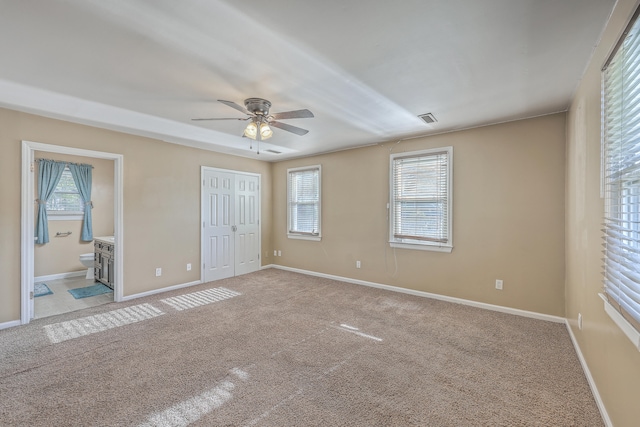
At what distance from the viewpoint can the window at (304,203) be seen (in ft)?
19.1

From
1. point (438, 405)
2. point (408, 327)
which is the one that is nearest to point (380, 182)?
point (408, 327)

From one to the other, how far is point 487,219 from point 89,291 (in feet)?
20.5

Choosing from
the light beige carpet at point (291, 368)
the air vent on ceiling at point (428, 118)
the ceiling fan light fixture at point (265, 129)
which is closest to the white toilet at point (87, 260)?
the light beige carpet at point (291, 368)

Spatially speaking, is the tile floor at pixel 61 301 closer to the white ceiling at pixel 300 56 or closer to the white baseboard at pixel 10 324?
the white baseboard at pixel 10 324

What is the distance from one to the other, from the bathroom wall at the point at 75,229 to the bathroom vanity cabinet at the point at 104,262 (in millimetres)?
827

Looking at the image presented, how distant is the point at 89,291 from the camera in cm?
464

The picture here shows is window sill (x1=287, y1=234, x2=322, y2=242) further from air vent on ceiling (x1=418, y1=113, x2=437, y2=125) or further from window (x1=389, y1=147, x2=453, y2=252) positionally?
air vent on ceiling (x1=418, y1=113, x2=437, y2=125)

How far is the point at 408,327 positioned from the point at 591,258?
181 centimetres

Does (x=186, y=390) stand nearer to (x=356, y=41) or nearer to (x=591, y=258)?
(x=356, y=41)

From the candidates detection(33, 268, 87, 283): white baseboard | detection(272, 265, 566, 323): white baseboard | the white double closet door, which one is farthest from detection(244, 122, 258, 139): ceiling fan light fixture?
detection(33, 268, 87, 283): white baseboard

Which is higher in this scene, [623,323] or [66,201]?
[66,201]

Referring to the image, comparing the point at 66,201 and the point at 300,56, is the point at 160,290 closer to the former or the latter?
the point at 66,201

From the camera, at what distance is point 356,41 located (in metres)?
2.00

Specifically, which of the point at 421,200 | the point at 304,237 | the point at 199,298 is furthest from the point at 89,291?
the point at 421,200
